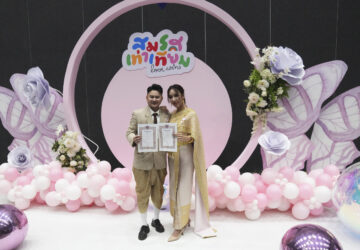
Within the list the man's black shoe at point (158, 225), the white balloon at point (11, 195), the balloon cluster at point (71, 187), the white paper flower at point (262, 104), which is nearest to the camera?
the man's black shoe at point (158, 225)

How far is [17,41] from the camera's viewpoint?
15.0ft

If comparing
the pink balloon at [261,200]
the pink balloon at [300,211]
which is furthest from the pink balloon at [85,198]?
the pink balloon at [300,211]

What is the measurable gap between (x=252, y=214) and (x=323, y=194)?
682 mm

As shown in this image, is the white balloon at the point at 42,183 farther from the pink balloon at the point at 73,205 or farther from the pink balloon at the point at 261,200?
the pink balloon at the point at 261,200

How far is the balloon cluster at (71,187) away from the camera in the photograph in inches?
125

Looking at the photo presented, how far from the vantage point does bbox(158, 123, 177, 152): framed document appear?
2607 mm

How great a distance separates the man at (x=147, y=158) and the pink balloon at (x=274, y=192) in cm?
103

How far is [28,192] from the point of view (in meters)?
3.33

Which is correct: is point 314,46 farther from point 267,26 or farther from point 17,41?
point 17,41

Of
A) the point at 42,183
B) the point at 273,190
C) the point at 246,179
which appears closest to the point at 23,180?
the point at 42,183

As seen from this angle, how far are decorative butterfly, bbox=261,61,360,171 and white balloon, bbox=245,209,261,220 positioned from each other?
1.66 feet

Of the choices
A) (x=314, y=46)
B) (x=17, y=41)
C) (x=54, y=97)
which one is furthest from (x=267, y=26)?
(x=17, y=41)

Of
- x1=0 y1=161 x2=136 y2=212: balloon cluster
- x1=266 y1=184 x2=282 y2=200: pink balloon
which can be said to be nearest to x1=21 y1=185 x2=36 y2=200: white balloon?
x1=0 y1=161 x2=136 y2=212: balloon cluster

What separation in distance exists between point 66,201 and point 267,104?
2.27 meters
